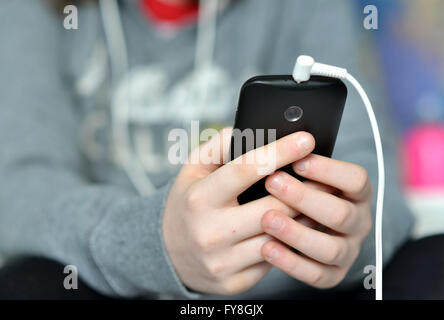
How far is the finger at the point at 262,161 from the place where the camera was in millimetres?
347

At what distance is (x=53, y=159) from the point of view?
0.63 m

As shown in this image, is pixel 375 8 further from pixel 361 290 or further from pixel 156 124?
pixel 361 290

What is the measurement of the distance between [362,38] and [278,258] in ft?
2.07

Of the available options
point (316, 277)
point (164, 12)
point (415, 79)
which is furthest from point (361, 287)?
point (415, 79)

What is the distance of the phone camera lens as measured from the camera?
36 centimetres

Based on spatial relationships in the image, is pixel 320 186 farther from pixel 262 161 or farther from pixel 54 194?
pixel 54 194

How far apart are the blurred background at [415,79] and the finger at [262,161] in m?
0.68

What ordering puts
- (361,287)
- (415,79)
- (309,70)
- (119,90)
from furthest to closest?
(415,79)
(119,90)
(361,287)
(309,70)

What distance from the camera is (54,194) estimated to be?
55 centimetres

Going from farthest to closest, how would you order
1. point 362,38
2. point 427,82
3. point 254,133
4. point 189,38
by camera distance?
point 427,82 < point 362,38 < point 189,38 < point 254,133

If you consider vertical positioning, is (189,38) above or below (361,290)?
above

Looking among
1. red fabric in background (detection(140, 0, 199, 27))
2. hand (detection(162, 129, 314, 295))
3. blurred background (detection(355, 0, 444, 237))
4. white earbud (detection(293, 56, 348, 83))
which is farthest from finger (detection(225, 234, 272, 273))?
blurred background (detection(355, 0, 444, 237))

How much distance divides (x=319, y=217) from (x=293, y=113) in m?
0.08

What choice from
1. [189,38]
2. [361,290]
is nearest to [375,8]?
[189,38]
